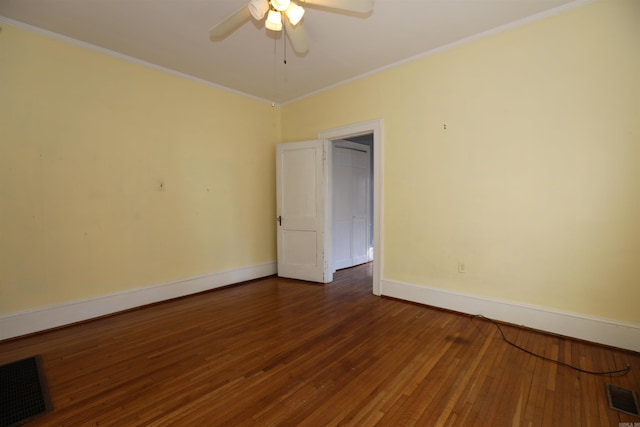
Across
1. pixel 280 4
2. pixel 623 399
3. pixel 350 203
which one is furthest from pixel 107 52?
pixel 623 399

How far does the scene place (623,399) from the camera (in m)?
1.76

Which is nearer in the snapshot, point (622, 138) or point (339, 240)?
point (622, 138)

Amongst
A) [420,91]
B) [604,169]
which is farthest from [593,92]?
[420,91]

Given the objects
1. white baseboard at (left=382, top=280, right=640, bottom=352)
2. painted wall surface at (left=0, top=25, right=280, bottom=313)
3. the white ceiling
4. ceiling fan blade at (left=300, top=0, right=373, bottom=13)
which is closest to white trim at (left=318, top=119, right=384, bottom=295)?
white baseboard at (left=382, top=280, right=640, bottom=352)

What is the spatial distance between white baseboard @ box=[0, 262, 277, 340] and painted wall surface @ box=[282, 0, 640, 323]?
Result: 2.48 meters

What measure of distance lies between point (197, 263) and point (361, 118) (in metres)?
3.02

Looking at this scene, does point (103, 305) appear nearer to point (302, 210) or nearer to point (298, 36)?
point (302, 210)

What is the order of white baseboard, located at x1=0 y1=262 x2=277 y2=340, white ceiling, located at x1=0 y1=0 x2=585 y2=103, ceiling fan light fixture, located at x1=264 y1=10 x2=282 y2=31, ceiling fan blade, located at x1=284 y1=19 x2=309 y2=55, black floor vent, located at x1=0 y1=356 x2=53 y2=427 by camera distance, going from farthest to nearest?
white baseboard, located at x1=0 y1=262 x2=277 y2=340, white ceiling, located at x1=0 y1=0 x2=585 y2=103, ceiling fan blade, located at x1=284 y1=19 x2=309 y2=55, ceiling fan light fixture, located at x1=264 y1=10 x2=282 y2=31, black floor vent, located at x1=0 y1=356 x2=53 y2=427

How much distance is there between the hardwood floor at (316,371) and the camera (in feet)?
5.48

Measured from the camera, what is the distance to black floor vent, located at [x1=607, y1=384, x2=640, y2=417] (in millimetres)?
1680

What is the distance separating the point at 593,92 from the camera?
7.86 ft

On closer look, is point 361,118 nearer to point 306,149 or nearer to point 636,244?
point 306,149

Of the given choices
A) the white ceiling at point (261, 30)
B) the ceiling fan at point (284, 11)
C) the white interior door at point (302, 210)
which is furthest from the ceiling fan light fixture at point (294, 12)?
the white interior door at point (302, 210)

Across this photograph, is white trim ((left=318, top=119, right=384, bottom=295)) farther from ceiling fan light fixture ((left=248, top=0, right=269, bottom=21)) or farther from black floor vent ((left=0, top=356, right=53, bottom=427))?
black floor vent ((left=0, top=356, right=53, bottom=427))
